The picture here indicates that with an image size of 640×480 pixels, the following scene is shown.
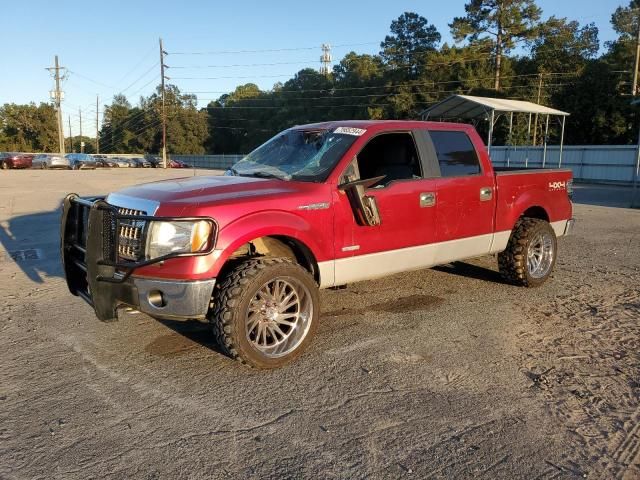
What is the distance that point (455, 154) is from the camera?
5.86 meters

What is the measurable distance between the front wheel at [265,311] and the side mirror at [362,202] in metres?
0.75

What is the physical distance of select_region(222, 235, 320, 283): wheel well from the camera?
4480 mm

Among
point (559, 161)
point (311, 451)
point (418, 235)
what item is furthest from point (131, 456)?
point (559, 161)

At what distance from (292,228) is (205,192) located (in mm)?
742

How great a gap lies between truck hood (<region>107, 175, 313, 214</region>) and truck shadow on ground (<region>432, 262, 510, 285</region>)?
3458 mm

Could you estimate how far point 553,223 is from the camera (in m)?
6.92

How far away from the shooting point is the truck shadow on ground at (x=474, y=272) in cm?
702

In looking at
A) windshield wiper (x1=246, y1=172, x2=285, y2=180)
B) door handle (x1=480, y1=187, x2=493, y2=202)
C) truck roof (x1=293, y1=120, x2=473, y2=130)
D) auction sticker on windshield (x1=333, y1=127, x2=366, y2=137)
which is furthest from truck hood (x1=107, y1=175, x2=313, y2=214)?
door handle (x1=480, y1=187, x2=493, y2=202)

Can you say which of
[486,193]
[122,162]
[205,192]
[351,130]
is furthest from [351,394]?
[122,162]

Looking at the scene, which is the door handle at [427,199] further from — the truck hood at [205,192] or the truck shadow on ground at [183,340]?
the truck shadow on ground at [183,340]

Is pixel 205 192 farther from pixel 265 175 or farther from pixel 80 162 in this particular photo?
pixel 80 162

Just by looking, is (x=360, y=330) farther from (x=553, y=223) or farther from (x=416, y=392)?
(x=553, y=223)

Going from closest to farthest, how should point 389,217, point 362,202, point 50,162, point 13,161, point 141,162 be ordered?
point 362,202
point 389,217
point 13,161
point 50,162
point 141,162

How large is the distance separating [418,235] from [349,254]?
2.97 ft
